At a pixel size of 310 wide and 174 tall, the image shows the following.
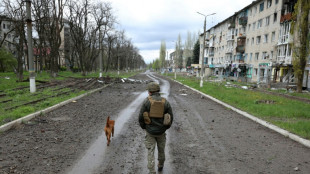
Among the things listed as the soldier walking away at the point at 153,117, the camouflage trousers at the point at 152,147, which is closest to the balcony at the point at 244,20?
the soldier walking away at the point at 153,117

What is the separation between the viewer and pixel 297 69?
73.7 feet

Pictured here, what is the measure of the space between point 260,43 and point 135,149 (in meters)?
40.5

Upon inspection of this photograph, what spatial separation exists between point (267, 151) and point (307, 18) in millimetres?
22481

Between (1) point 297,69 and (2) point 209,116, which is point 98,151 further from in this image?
(1) point 297,69

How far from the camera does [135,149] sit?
5.52 meters

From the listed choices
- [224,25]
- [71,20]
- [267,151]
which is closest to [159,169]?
[267,151]

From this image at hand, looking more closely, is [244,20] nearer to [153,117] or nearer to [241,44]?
[241,44]

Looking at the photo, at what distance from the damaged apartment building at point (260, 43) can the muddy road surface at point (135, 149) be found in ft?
79.5

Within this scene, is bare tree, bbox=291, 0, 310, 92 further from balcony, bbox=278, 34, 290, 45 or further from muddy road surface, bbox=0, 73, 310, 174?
muddy road surface, bbox=0, 73, 310, 174

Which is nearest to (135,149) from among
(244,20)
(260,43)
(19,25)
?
(19,25)

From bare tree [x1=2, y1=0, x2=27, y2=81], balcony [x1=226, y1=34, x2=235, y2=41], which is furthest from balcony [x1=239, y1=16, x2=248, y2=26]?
bare tree [x1=2, y1=0, x2=27, y2=81]

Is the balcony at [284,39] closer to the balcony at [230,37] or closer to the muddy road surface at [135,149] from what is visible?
the balcony at [230,37]

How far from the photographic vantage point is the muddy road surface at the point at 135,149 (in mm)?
4457

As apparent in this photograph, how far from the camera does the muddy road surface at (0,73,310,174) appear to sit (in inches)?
175
